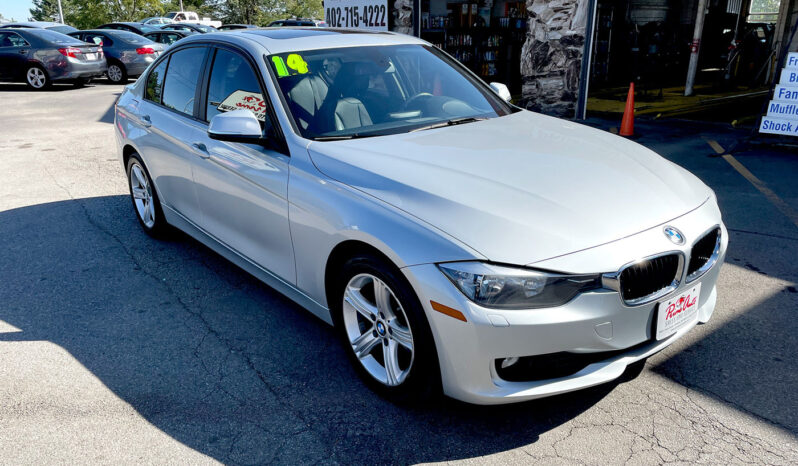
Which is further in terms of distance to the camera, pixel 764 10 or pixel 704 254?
pixel 764 10

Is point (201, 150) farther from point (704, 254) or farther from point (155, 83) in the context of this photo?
point (704, 254)

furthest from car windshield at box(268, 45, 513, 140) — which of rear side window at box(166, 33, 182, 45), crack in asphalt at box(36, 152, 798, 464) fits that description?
rear side window at box(166, 33, 182, 45)

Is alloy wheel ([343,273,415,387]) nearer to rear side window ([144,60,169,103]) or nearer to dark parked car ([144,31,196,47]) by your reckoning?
rear side window ([144,60,169,103])

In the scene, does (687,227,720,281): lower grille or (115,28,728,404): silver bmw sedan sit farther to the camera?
(687,227,720,281): lower grille

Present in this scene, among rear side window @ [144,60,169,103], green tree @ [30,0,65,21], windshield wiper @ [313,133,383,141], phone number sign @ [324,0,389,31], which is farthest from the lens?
green tree @ [30,0,65,21]

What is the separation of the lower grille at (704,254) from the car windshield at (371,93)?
157 cm

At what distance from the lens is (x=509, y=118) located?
13.5 feet

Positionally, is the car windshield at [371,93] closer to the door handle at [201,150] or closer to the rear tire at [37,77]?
the door handle at [201,150]

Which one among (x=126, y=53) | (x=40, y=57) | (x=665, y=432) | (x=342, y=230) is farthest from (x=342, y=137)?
(x=126, y=53)

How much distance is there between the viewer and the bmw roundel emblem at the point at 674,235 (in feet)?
9.12

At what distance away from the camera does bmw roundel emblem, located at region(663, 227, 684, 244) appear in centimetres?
278

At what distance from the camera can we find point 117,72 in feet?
59.9

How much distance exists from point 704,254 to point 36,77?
17952mm

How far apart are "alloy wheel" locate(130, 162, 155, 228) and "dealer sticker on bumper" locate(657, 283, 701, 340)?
162 inches
